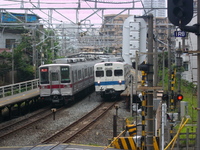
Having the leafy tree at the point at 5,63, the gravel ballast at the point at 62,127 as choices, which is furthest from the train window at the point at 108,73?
the leafy tree at the point at 5,63

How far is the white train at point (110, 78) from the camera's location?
54.6ft

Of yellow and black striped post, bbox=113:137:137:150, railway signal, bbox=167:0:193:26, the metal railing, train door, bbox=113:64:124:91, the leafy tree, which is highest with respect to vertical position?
railway signal, bbox=167:0:193:26

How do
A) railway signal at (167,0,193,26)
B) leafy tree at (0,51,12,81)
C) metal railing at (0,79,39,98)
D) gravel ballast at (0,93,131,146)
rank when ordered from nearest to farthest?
railway signal at (167,0,193,26) < gravel ballast at (0,93,131,146) < metal railing at (0,79,39,98) < leafy tree at (0,51,12,81)

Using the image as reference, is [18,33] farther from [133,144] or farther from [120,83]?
[133,144]

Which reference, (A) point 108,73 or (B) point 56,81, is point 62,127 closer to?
(B) point 56,81

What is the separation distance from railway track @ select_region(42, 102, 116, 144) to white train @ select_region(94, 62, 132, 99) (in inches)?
64.8

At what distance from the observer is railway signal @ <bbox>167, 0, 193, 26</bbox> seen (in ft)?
12.4

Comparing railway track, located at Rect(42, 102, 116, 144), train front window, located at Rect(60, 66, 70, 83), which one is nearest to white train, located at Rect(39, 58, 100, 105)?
train front window, located at Rect(60, 66, 70, 83)

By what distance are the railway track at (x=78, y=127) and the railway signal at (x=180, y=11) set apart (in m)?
5.98

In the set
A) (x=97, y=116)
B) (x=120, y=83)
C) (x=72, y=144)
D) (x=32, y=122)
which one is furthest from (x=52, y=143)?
(x=120, y=83)

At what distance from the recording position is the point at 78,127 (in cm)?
1095

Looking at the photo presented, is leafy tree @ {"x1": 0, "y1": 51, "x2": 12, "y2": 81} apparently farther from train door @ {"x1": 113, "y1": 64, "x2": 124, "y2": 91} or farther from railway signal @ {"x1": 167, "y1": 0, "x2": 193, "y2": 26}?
railway signal @ {"x1": 167, "y1": 0, "x2": 193, "y2": 26}

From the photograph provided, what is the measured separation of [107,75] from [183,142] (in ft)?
34.0

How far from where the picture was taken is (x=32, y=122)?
11.7 metres
